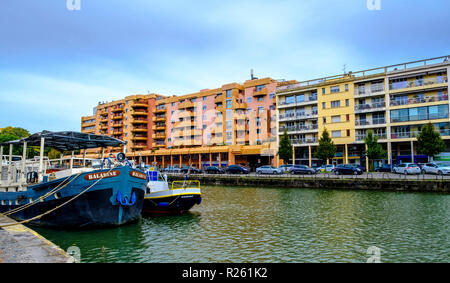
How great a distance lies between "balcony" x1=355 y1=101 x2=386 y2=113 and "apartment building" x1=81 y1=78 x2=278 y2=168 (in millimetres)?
17874

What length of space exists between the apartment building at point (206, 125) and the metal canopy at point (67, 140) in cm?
4336

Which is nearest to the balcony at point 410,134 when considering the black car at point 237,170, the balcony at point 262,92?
the black car at point 237,170

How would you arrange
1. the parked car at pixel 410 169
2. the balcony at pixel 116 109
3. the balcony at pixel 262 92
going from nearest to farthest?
the parked car at pixel 410 169 < the balcony at pixel 262 92 < the balcony at pixel 116 109

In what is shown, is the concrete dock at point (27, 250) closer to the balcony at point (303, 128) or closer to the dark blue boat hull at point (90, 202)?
the dark blue boat hull at point (90, 202)

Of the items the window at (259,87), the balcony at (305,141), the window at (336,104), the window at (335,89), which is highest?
the window at (259,87)

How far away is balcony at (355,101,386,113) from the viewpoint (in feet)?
198

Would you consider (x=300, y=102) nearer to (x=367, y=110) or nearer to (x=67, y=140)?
(x=367, y=110)

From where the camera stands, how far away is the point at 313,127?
68125mm

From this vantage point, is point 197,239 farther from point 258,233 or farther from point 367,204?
point 367,204

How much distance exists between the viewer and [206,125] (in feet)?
282

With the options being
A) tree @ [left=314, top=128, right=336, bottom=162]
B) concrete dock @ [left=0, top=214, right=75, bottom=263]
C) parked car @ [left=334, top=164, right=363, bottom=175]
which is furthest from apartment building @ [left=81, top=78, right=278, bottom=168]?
concrete dock @ [left=0, top=214, right=75, bottom=263]

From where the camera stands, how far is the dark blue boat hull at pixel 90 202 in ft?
55.9
